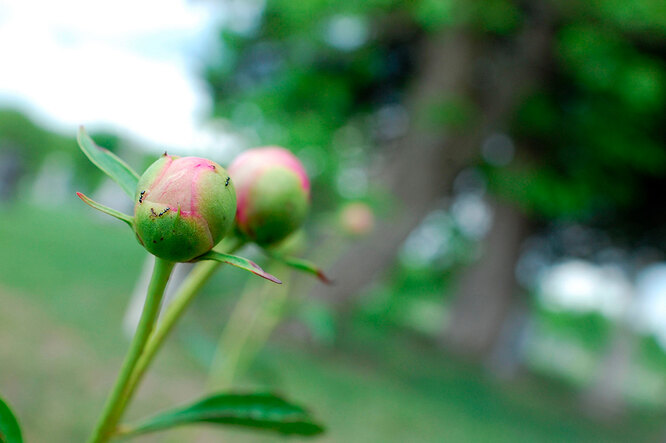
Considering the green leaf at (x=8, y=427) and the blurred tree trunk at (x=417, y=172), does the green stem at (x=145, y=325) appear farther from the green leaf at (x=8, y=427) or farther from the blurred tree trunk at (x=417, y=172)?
the blurred tree trunk at (x=417, y=172)

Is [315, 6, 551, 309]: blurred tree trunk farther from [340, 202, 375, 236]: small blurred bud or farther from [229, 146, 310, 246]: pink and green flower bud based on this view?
[229, 146, 310, 246]: pink and green flower bud

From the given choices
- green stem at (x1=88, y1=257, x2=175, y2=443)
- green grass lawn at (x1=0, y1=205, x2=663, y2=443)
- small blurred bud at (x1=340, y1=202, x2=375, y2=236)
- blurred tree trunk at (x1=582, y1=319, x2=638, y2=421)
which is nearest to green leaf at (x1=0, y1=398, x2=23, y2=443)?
green stem at (x1=88, y1=257, x2=175, y2=443)

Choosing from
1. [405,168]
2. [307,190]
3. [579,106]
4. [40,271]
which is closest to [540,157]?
[579,106]

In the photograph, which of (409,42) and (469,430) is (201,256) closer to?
(469,430)

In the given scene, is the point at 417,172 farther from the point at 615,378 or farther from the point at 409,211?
the point at 615,378

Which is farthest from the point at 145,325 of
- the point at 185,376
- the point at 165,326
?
the point at 185,376

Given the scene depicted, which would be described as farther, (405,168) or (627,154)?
(405,168)
